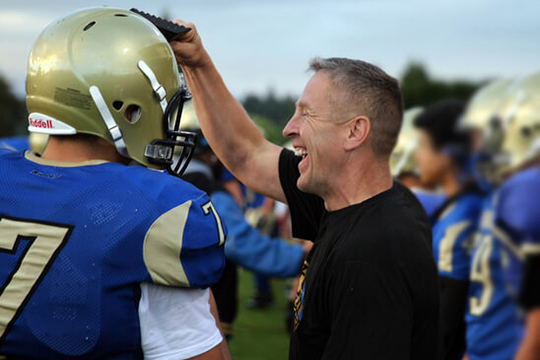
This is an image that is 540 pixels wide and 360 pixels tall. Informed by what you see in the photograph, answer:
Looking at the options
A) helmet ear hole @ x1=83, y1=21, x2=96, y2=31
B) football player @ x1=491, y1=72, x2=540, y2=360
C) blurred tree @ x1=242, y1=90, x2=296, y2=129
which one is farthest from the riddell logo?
blurred tree @ x1=242, y1=90, x2=296, y2=129

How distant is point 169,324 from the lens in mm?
1791

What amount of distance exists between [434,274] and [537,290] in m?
1.19

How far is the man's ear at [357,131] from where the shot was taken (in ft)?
7.30

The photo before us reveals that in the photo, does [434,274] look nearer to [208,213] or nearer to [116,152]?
[208,213]

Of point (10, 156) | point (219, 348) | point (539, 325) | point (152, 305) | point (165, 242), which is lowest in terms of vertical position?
point (219, 348)

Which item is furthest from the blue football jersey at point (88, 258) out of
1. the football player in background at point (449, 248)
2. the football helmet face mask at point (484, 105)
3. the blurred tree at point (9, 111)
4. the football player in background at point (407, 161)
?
the blurred tree at point (9, 111)

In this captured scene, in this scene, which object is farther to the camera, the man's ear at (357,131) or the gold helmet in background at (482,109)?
the man's ear at (357,131)

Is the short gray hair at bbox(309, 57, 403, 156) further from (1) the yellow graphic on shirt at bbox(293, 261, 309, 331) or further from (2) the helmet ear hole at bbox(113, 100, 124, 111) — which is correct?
(2) the helmet ear hole at bbox(113, 100, 124, 111)

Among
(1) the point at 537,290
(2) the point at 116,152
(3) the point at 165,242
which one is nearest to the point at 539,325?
(1) the point at 537,290

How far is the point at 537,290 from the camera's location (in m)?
0.85

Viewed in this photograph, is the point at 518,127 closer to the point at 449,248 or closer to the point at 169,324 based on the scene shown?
the point at 169,324

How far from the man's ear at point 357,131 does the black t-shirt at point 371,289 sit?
0.67 ft

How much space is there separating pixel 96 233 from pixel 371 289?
2.66 feet

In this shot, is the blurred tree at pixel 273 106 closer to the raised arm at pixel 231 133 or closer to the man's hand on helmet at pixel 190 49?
the raised arm at pixel 231 133
